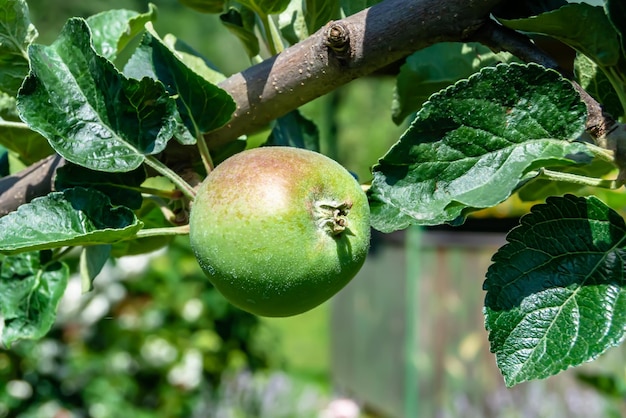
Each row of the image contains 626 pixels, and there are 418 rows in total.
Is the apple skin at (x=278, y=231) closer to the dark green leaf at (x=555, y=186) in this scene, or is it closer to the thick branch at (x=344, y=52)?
the thick branch at (x=344, y=52)

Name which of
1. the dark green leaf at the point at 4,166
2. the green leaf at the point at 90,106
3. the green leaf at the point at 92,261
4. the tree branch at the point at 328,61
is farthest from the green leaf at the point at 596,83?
the dark green leaf at the point at 4,166

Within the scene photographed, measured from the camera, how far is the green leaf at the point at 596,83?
584 mm

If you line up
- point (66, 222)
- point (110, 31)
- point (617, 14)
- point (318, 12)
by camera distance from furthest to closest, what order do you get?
point (110, 31)
point (318, 12)
point (66, 222)
point (617, 14)

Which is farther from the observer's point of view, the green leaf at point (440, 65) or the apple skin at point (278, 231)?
the green leaf at point (440, 65)

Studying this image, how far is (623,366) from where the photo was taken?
2.99 meters

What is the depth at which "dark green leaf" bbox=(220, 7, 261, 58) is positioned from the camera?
0.71 m

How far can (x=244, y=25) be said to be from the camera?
716 mm

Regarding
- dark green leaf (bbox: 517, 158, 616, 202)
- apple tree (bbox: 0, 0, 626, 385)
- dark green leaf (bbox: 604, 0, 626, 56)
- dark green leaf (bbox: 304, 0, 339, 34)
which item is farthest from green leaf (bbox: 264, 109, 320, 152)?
dark green leaf (bbox: 604, 0, 626, 56)

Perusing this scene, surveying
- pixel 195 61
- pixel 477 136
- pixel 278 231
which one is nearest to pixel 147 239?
pixel 195 61

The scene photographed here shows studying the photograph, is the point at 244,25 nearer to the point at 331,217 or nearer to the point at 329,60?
the point at 329,60

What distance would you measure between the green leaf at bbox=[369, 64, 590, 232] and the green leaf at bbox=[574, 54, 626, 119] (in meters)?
0.13

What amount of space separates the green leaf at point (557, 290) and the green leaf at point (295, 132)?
30cm

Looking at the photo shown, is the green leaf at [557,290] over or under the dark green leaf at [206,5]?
under

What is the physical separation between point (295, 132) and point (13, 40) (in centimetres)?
28
